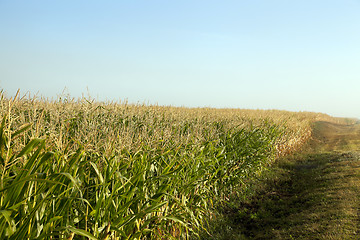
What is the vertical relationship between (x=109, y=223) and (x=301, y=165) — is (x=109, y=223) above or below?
above

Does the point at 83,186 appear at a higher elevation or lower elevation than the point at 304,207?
higher

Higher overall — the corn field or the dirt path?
the corn field

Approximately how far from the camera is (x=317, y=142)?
1920cm

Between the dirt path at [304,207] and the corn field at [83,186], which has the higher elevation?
the corn field at [83,186]

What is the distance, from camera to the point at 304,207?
279 inches

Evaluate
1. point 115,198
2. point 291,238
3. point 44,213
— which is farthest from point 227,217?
point 44,213

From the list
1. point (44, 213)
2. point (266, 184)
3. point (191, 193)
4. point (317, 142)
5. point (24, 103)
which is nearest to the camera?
point (44, 213)

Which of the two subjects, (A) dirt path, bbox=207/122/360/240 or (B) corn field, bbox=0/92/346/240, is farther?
(A) dirt path, bbox=207/122/360/240

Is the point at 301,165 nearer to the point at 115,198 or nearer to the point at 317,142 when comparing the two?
the point at 317,142

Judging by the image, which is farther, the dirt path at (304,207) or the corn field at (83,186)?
the dirt path at (304,207)

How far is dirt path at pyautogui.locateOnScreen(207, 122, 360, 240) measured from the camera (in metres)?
5.61

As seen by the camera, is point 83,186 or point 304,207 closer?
point 83,186

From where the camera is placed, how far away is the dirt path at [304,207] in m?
5.61

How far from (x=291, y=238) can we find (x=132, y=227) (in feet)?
12.2
